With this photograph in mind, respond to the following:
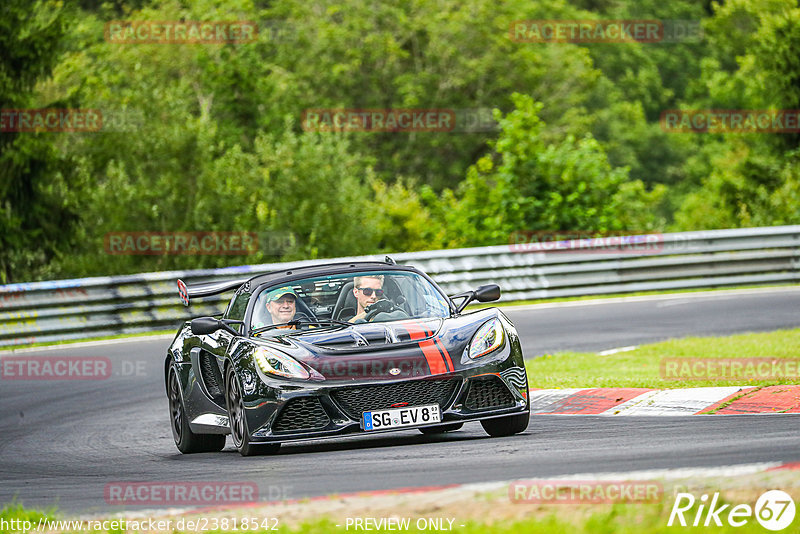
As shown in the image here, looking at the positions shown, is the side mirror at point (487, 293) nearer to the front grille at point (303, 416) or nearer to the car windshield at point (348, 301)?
the car windshield at point (348, 301)

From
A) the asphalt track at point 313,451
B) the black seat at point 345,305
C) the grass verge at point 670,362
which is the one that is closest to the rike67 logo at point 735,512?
the asphalt track at point 313,451

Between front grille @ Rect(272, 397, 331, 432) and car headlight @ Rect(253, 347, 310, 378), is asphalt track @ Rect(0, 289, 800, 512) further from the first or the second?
car headlight @ Rect(253, 347, 310, 378)

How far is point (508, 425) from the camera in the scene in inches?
377

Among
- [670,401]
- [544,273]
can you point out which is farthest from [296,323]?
[544,273]

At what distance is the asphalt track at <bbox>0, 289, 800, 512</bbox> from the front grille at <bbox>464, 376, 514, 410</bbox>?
10.6 inches

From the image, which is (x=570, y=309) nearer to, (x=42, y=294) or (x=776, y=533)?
(x=42, y=294)

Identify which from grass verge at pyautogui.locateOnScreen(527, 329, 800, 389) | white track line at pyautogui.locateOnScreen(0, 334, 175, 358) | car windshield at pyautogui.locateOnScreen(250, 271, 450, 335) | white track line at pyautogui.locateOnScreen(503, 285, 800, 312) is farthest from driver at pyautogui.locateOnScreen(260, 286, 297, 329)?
white track line at pyautogui.locateOnScreen(503, 285, 800, 312)

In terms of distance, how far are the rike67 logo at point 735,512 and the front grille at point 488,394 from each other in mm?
3326

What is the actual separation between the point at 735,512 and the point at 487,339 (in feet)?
12.9

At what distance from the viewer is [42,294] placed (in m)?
20.5

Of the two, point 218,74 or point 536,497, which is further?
point 218,74

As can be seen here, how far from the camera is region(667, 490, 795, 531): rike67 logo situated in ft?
17.8

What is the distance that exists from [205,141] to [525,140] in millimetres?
7270

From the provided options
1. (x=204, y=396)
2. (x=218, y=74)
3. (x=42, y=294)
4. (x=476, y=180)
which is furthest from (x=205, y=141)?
(x=204, y=396)
